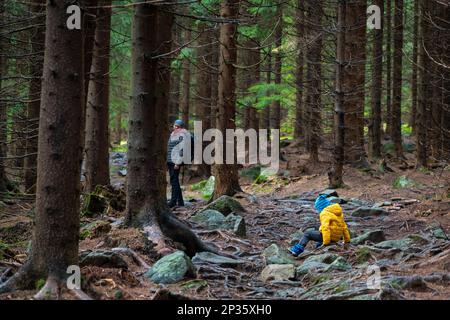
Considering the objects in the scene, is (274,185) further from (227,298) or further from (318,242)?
(227,298)

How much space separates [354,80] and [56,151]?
46.9 ft

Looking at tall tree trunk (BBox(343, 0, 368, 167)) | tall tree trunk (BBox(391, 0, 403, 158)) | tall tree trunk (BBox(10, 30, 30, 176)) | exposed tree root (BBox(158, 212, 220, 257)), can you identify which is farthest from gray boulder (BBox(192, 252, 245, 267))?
tall tree trunk (BBox(391, 0, 403, 158))

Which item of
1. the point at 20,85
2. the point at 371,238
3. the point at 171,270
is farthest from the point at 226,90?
the point at 171,270

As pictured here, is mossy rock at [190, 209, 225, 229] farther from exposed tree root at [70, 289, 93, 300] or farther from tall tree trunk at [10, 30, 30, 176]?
exposed tree root at [70, 289, 93, 300]

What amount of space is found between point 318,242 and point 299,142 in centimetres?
1856

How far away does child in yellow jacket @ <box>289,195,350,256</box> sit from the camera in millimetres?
8539

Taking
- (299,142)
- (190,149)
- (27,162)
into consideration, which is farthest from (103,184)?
(299,142)

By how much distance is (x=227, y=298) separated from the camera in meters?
5.95

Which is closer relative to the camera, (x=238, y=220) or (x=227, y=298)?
(x=227, y=298)

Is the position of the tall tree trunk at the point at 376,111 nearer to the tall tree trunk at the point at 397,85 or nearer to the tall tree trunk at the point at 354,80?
the tall tree trunk at the point at 397,85

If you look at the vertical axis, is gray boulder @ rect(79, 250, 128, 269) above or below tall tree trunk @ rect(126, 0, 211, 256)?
below

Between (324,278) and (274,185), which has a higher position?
(274,185)

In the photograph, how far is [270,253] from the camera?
816 cm

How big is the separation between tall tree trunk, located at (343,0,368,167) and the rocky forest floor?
9.42 ft
